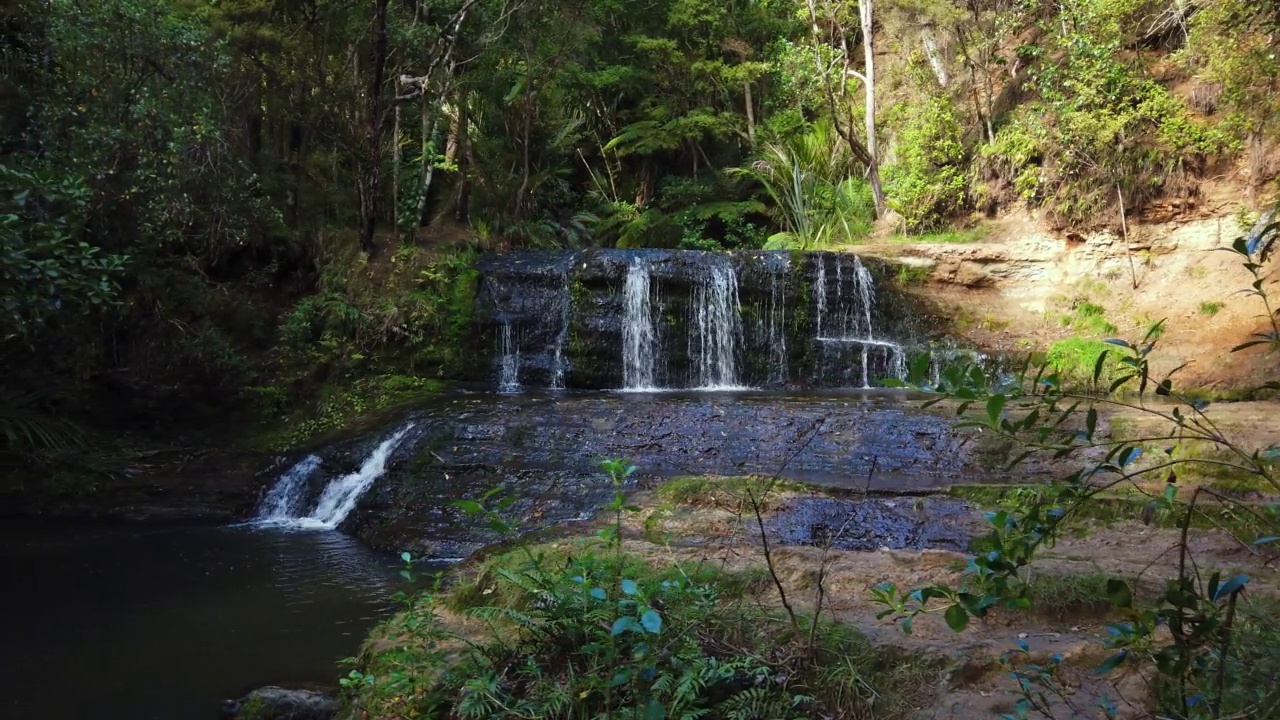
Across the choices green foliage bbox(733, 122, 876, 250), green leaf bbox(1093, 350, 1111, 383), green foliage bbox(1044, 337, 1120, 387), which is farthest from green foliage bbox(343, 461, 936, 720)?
green foliage bbox(733, 122, 876, 250)

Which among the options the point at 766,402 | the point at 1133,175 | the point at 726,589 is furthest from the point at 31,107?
the point at 1133,175

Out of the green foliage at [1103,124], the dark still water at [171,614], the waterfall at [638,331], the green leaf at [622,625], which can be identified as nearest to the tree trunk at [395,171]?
the waterfall at [638,331]

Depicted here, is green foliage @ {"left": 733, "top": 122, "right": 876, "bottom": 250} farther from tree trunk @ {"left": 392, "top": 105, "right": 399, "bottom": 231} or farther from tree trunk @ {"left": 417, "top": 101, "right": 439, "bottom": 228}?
tree trunk @ {"left": 392, "top": 105, "right": 399, "bottom": 231}

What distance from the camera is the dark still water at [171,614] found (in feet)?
16.2

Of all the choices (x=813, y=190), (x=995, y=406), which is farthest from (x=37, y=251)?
(x=813, y=190)

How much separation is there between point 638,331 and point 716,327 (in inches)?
49.0

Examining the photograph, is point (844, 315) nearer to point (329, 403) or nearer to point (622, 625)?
point (329, 403)

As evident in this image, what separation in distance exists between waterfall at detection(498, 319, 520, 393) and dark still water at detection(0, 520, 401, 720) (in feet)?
17.3

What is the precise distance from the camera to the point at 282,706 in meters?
4.23

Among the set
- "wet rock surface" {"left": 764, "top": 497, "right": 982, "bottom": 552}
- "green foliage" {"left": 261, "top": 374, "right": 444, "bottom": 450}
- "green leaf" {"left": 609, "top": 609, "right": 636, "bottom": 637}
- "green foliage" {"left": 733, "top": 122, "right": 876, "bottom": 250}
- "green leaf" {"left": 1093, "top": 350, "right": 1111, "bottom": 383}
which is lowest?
"wet rock surface" {"left": 764, "top": 497, "right": 982, "bottom": 552}

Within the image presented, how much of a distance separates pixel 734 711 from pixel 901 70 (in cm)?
1782

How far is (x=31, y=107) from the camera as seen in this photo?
9438 millimetres

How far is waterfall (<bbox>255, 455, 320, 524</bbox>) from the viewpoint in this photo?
9.47 meters

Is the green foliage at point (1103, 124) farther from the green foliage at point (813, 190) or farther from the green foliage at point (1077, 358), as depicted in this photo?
the green foliage at point (813, 190)
